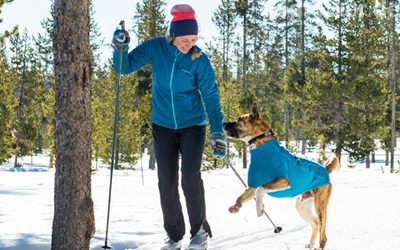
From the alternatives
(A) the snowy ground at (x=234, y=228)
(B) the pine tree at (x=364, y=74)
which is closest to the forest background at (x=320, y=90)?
(B) the pine tree at (x=364, y=74)

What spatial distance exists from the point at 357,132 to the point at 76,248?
22.5 m

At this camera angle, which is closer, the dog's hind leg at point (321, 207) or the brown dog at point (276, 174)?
the brown dog at point (276, 174)

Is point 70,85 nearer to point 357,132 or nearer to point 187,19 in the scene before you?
point 187,19

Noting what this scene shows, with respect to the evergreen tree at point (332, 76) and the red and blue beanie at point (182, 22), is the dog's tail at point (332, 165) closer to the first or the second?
the red and blue beanie at point (182, 22)

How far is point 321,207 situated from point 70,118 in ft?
8.12

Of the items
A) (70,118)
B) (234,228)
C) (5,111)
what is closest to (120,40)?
(70,118)

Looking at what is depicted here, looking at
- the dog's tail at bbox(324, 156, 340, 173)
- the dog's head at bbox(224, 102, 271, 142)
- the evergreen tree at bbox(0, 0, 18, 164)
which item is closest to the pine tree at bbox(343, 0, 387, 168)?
the dog's tail at bbox(324, 156, 340, 173)

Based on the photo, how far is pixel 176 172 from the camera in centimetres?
351

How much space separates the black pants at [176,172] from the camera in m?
3.43

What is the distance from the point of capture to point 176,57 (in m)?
3.31

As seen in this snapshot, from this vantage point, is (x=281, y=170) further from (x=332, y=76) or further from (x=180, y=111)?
(x=332, y=76)

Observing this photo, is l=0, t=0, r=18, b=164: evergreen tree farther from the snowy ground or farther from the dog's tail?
the dog's tail

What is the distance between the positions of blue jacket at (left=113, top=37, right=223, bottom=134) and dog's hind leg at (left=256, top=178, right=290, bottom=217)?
2.20ft

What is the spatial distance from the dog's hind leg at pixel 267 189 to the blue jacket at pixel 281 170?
0.03 m
